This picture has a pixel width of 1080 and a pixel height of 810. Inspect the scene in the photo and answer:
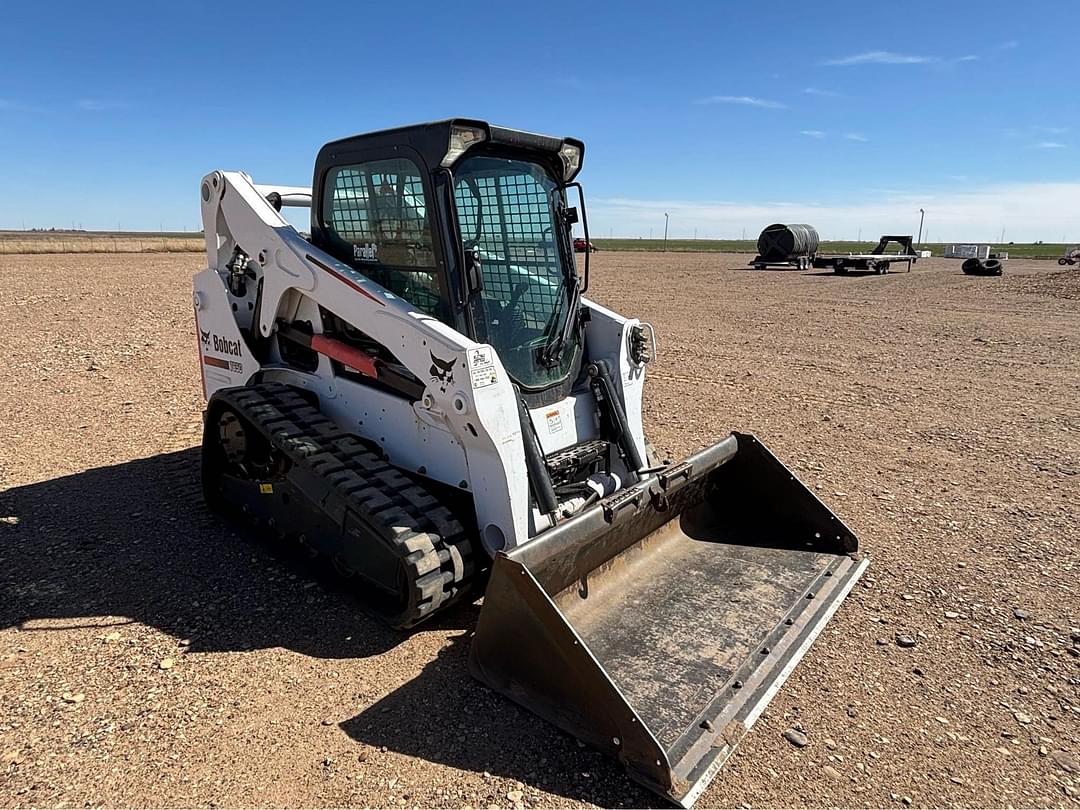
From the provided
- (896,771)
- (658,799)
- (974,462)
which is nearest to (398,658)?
(658,799)

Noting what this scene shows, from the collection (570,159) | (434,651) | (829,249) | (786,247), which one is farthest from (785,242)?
(829,249)

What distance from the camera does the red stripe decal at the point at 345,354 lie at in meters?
4.50

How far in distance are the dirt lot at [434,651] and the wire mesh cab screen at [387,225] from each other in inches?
76.4

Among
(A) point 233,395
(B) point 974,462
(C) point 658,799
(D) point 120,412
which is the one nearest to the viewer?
(C) point 658,799

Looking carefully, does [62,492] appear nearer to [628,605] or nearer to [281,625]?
[281,625]

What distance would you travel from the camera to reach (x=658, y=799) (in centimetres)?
287

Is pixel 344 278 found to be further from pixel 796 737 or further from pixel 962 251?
pixel 962 251

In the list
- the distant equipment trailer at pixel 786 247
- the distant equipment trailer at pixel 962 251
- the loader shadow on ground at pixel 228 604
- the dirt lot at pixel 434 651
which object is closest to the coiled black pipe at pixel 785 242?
the distant equipment trailer at pixel 786 247

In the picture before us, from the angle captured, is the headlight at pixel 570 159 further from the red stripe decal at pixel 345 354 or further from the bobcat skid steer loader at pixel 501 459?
the red stripe decal at pixel 345 354

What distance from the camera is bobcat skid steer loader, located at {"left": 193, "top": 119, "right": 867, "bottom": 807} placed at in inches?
133

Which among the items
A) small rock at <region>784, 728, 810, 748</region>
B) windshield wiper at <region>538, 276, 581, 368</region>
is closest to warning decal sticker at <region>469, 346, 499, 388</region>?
windshield wiper at <region>538, 276, 581, 368</region>

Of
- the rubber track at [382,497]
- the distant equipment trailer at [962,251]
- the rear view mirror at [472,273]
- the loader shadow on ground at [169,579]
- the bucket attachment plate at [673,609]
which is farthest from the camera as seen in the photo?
the distant equipment trailer at [962,251]

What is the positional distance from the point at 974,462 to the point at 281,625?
20.6 ft

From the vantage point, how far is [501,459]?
3.91 metres
